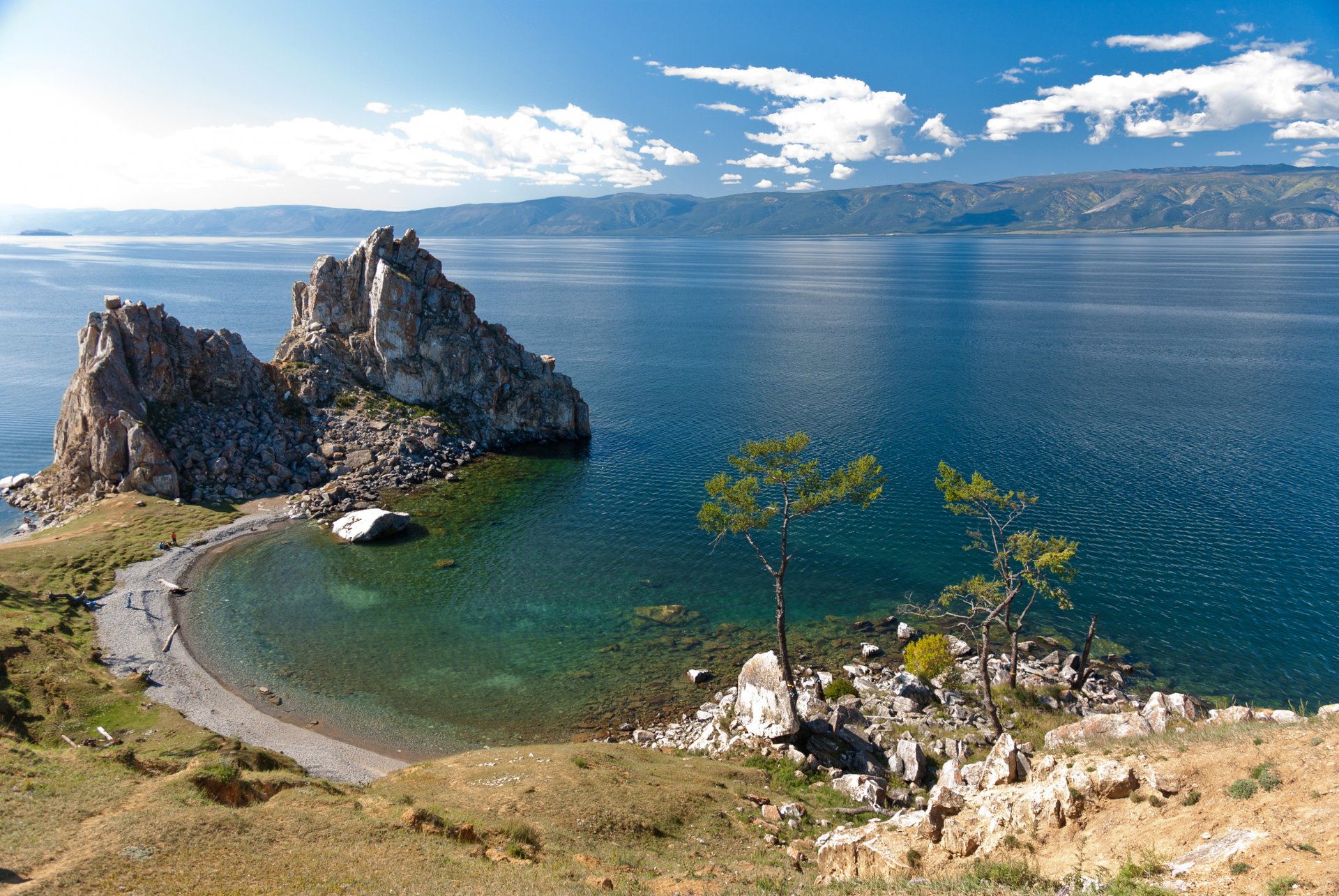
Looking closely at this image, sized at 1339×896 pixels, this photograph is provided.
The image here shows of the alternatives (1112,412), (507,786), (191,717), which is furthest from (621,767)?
(1112,412)

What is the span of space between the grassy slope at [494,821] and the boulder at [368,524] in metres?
30.6

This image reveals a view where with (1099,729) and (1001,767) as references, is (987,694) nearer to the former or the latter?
(1099,729)

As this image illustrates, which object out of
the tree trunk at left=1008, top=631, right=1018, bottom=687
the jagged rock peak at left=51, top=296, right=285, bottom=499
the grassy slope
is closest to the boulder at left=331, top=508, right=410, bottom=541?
A: the jagged rock peak at left=51, top=296, right=285, bottom=499

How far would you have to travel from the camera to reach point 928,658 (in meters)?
45.1

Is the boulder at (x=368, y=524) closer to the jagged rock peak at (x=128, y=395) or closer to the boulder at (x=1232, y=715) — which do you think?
the jagged rock peak at (x=128, y=395)

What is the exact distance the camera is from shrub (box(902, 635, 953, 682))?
1775 inches

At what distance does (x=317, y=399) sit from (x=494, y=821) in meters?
80.0

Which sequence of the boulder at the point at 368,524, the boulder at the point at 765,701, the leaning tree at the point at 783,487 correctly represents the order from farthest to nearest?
the boulder at the point at 368,524 < the leaning tree at the point at 783,487 < the boulder at the point at 765,701

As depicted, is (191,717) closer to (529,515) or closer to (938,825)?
(529,515)

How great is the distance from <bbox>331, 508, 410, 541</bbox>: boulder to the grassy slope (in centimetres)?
3059

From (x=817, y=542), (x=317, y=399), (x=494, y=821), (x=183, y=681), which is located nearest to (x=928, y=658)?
(x=817, y=542)

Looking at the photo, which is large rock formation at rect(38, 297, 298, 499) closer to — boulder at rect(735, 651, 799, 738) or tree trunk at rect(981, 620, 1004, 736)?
boulder at rect(735, 651, 799, 738)

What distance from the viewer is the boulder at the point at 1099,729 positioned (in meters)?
33.9

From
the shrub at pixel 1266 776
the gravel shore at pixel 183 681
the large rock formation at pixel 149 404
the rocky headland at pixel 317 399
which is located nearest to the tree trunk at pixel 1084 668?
the shrub at pixel 1266 776
